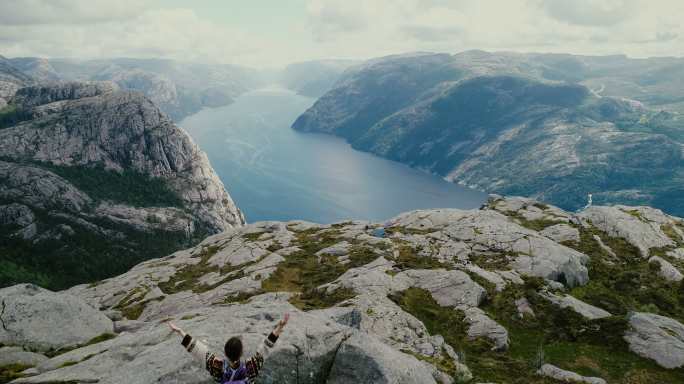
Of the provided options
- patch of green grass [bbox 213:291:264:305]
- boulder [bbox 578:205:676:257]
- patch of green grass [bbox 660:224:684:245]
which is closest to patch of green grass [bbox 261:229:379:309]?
patch of green grass [bbox 213:291:264:305]

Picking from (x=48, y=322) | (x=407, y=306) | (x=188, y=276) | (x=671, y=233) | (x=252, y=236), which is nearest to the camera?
(x=48, y=322)

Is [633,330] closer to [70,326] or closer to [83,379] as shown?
[83,379]

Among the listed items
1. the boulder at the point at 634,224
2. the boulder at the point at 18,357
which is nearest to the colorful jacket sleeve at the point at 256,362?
the boulder at the point at 18,357

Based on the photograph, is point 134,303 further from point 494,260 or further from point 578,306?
point 578,306

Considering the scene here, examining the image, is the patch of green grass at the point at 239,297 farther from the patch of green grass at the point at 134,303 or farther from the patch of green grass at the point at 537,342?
the patch of green grass at the point at 537,342

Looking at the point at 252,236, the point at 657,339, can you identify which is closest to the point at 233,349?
the point at 657,339
